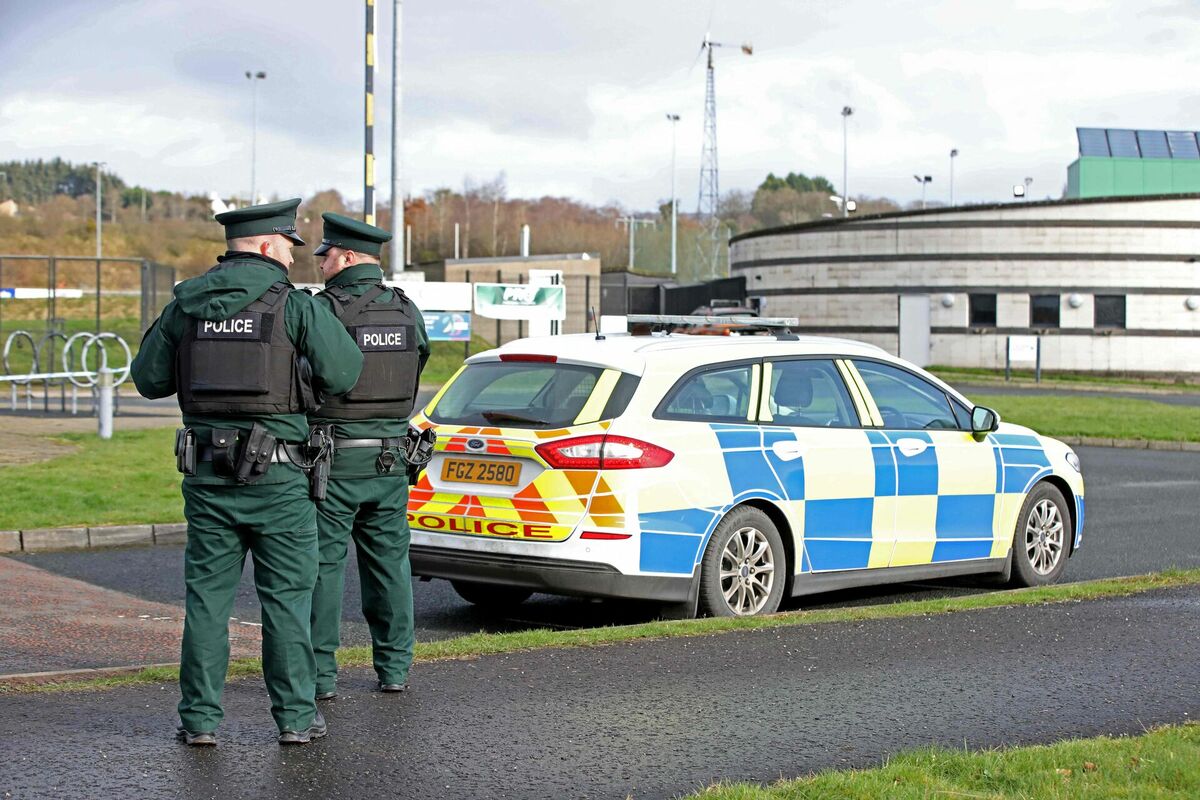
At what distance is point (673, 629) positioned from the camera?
7074mm

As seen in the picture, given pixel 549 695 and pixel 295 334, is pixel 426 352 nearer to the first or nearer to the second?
pixel 295 334

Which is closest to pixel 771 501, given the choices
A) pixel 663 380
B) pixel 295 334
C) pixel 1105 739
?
pixel 663 380

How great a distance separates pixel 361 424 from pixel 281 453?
0.71 m

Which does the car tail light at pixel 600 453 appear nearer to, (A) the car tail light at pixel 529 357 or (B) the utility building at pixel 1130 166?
(A) the car tail light at pixel 529 357

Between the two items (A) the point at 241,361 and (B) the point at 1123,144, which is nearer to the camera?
(A) the point at 241,361

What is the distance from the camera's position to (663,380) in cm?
773

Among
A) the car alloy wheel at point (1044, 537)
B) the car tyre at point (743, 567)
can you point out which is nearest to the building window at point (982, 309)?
the car alloy wheel at point (1044, 537)

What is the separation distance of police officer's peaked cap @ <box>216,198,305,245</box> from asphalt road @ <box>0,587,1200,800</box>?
1745 mm

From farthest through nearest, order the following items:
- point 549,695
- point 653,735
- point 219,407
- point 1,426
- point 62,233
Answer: point 62,233 → point 1,426 → point 549,695 → point 653,735 → point 219,407

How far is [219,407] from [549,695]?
1846 mm

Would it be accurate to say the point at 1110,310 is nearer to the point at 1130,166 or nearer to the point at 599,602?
the point at 1130,166

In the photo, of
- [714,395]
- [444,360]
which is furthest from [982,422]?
[444,360]

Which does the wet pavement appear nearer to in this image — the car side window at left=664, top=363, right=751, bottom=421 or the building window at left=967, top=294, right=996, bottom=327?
the car side window at left=664, top=363, right=751, bottom=421

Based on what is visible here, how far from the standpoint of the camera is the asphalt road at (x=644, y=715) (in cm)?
470
